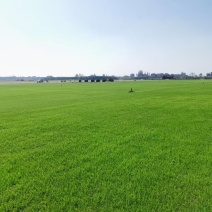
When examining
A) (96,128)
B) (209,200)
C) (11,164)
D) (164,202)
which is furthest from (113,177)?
(96,128)

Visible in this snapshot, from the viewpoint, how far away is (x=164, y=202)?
13.0ft

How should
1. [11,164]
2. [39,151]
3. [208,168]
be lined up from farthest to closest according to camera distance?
1. [39,151]
2. [11,164]
3. [208,168]

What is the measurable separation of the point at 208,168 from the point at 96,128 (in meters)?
5.61

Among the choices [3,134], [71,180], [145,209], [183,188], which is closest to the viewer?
[145,209]

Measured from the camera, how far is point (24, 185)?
4652 millimetres

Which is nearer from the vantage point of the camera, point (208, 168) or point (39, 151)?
point (208, 168)

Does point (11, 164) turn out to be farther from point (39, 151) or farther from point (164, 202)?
point (164, 202)

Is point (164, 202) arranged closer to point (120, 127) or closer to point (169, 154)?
point (169, 154)

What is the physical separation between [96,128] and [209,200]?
6448mm

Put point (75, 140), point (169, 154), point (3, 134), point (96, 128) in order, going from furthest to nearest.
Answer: point (96, 128) < point (3, 134) < point (75, 140) < point (169, 154)

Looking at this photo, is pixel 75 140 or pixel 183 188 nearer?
pixel 183 188

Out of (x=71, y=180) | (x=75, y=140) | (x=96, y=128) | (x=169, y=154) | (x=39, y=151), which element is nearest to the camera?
(x=71, y=180)

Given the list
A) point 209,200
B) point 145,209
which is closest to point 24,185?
point 145,209

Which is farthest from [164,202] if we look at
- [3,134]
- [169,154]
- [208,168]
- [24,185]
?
[3,134]
